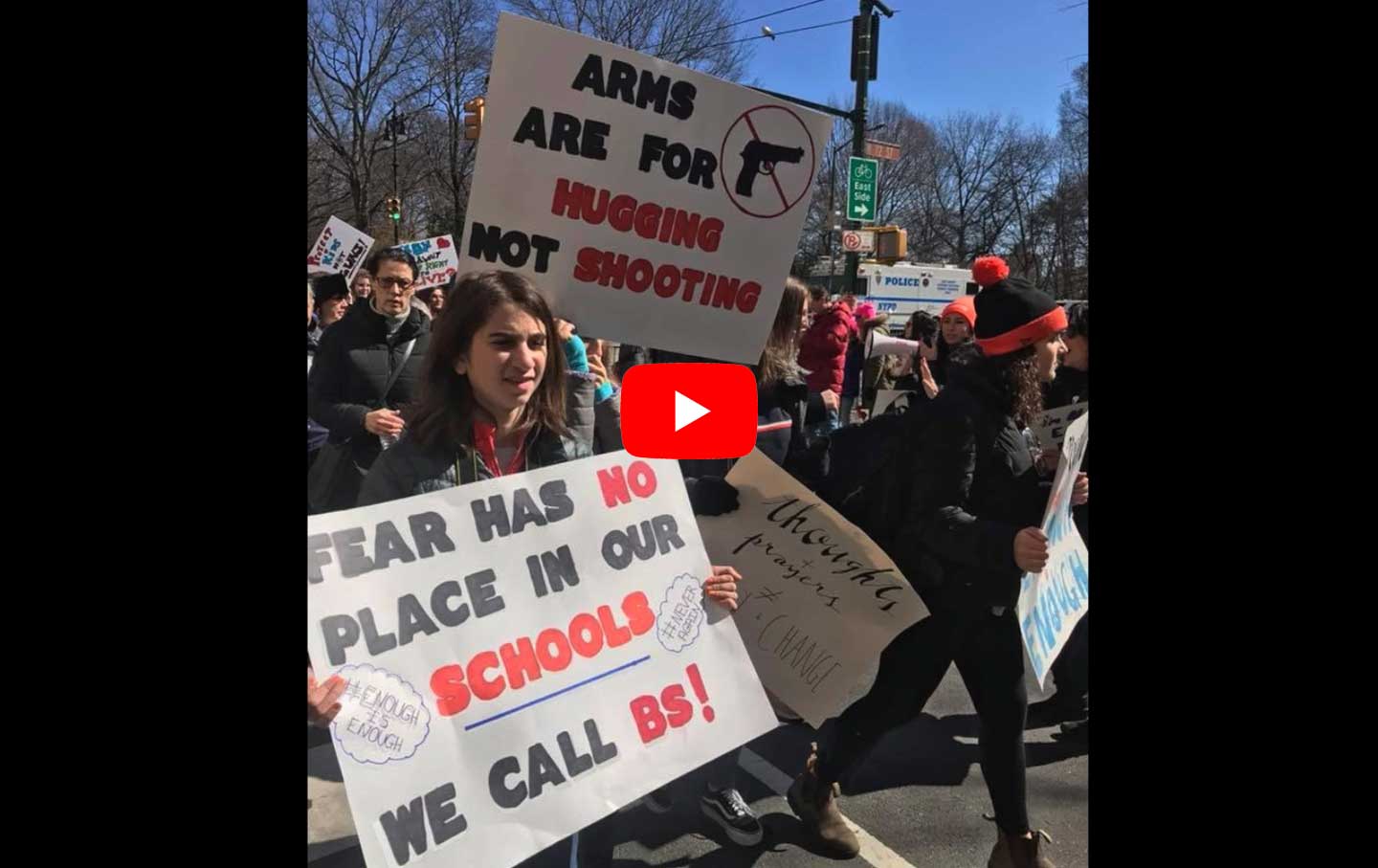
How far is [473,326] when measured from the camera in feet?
5.98

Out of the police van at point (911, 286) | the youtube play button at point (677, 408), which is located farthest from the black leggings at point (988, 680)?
the police van at point (911, 286)

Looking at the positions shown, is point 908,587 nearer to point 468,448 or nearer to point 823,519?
point 823,519

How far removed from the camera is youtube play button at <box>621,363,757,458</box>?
6.14 feet

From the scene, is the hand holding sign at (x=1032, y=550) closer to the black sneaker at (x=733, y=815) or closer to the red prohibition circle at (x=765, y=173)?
the red prohibition circle at (x=765, y=173)

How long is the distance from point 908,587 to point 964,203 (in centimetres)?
4597

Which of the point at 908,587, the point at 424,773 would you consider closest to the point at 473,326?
the point at 424,773

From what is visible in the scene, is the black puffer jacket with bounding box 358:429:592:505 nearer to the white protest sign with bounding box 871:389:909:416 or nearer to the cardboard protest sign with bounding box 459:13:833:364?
the cardboard protest sign with bounding box 459:13:833:364

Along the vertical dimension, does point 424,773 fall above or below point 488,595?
below

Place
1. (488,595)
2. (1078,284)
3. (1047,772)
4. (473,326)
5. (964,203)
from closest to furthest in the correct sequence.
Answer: (488,595), (473,326), (1047,772), (1078,284), (964,203)

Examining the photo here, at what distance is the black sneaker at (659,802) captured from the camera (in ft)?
10.1

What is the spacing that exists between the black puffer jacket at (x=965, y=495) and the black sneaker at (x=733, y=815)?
3.13ft

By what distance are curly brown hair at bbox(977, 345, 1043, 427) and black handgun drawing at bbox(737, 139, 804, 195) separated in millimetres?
1061

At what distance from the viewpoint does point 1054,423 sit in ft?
12.4

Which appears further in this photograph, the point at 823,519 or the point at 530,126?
the point at 823,519
